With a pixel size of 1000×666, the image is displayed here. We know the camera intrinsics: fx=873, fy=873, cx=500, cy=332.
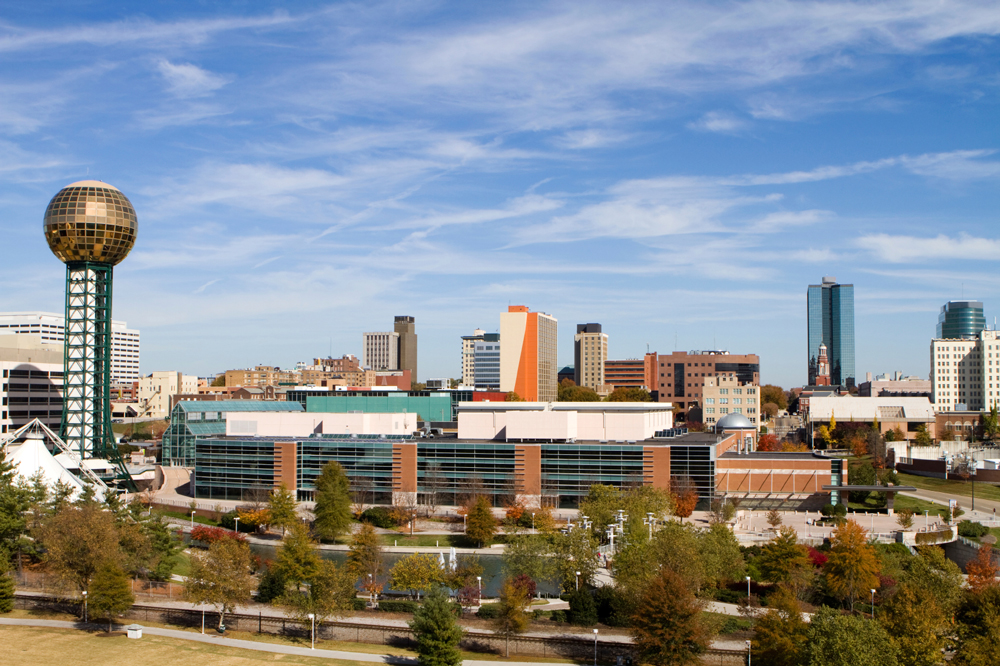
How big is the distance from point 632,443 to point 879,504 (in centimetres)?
2488

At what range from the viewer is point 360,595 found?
182 feet

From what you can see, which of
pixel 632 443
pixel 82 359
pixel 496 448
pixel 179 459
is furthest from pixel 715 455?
pixel 82 359

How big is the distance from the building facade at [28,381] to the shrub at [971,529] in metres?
116

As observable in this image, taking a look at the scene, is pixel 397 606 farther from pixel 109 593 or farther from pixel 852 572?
pixel 852 572

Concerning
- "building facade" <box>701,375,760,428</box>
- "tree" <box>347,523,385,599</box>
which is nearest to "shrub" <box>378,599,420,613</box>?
"tree" <box>347,523,385,599</box>

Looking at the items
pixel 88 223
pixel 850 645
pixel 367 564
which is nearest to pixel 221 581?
pixel 367 564

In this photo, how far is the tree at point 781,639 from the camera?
3828cm

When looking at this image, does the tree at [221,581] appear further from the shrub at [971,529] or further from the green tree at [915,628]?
the shrub at [971,529]

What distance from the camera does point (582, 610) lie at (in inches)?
1960

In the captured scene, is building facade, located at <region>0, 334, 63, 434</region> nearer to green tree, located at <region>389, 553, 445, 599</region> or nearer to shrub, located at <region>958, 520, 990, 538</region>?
green tree, located at <region>389, 553, 445, 599</region>

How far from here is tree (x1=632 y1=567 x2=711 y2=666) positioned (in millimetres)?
40781

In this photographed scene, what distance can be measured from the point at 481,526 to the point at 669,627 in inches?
1327

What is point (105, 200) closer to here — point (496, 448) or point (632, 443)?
point (496, 448)

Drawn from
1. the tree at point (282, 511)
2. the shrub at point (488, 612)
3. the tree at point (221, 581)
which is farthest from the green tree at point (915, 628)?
the tree at point (282, 511)
